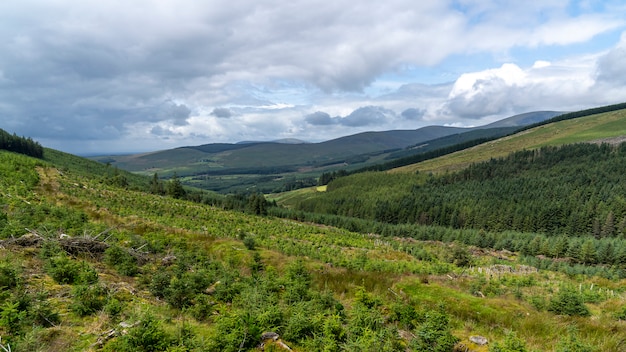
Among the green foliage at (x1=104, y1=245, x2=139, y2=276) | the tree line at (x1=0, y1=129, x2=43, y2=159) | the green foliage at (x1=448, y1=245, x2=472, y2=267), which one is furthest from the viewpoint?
the tree line at (x1=0, y1=129, x2=43, y2=159)

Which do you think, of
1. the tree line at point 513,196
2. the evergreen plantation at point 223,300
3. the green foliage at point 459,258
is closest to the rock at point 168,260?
the evergreen plantation at point 223,300

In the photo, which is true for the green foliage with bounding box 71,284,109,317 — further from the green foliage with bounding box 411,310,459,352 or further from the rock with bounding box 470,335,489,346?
the rock with bounding box 470,335,489,346

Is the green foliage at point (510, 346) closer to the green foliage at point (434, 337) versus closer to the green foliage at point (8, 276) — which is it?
the green foliage at point (434, 337)

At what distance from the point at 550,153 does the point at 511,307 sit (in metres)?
238

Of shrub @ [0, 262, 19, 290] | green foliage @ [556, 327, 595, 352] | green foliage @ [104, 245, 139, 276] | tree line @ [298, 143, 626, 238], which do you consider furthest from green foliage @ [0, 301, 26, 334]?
tree line @ [298, 143, 626, 238]

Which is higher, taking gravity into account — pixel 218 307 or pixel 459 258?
pixel 218 307

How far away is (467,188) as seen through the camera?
16362cm

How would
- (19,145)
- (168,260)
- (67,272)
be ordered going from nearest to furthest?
(67,272) → (168,260) → (19,145)

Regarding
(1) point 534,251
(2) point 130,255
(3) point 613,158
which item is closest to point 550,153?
(3) point 613,158

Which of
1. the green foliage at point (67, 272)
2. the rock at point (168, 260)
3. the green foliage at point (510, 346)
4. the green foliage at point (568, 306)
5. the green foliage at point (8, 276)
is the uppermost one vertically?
the green foliage at point (8, 276)

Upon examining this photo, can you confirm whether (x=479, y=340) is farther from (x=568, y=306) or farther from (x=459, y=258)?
(x=459, y=258)

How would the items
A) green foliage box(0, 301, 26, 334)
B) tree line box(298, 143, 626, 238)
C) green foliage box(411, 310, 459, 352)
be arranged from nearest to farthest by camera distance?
green foliage box(0, 301, 26, 334) < green foliage box(411, 310, 459, 352) < tree line box(298, 143, 626, 238)

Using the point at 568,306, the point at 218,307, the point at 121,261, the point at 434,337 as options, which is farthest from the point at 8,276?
the point at 568,306

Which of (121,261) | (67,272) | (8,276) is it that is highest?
(8,276)
